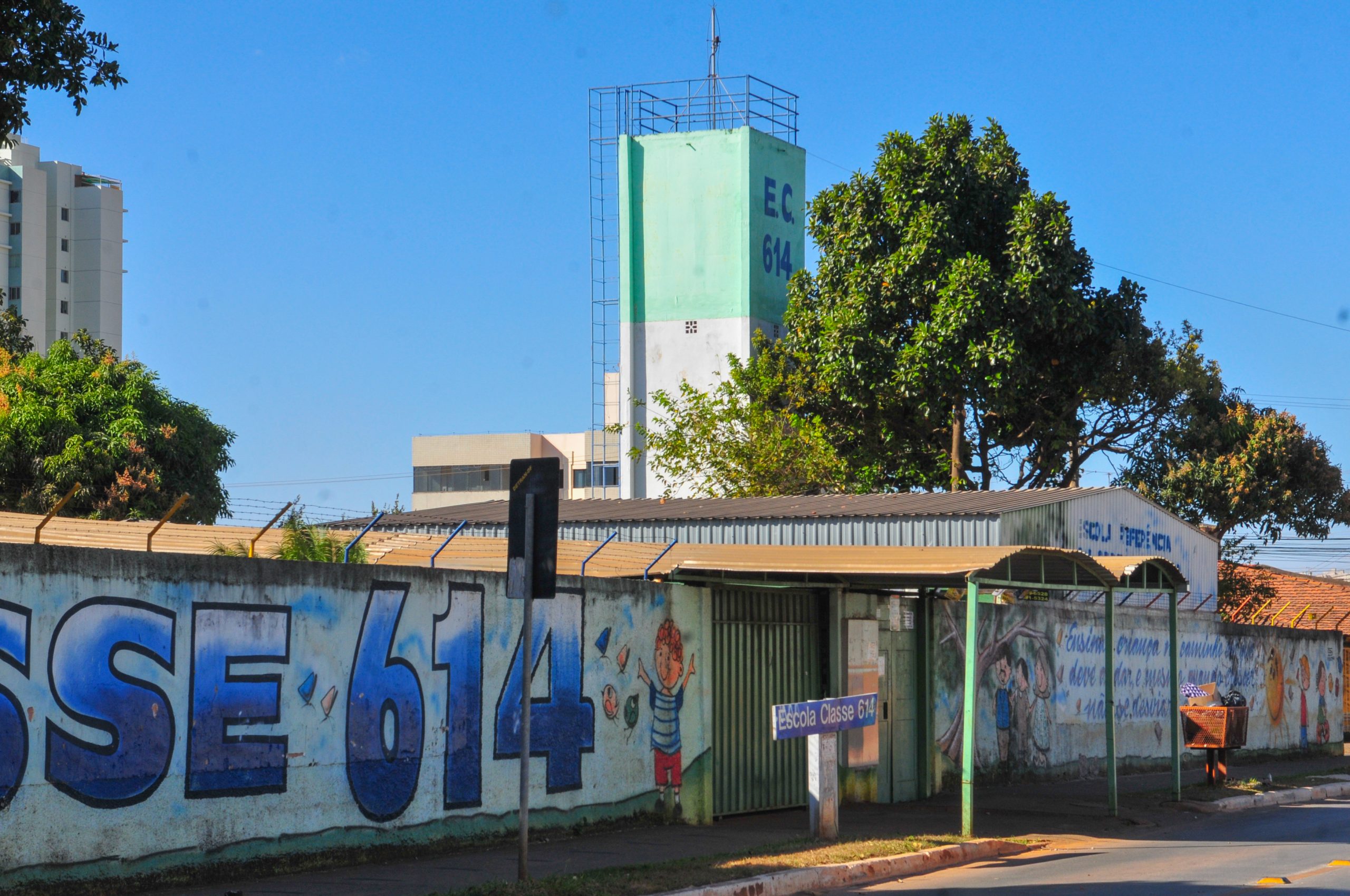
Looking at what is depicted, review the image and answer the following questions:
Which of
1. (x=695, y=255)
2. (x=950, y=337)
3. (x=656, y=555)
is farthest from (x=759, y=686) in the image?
(x=695, y=255)

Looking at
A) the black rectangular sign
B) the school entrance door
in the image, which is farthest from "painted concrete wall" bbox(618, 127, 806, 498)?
the black rectangular sign

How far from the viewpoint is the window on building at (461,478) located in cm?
10125

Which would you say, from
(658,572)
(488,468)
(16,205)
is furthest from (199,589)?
(16,205)

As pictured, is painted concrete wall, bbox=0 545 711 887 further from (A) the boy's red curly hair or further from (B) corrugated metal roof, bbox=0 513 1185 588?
(B) corrugated metal roof, bbox=0 513 1185 588

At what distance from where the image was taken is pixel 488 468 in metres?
102

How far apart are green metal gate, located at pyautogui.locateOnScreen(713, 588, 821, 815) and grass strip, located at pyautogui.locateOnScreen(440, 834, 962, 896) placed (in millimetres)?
2279

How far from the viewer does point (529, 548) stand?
10.5 metres

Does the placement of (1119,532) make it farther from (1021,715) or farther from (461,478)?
(461,478)

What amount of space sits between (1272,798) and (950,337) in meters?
15.9

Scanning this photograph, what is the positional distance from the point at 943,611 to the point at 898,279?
16.7m

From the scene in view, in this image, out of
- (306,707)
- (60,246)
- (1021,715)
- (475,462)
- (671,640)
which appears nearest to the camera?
(306,707)

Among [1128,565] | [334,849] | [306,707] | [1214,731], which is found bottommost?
[1214,731]

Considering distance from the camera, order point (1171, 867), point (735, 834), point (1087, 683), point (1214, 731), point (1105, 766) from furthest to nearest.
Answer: point (1105, 766)
point (1087, 683)
point (1214, 731)
point (735, 834)
point (1171, 867)

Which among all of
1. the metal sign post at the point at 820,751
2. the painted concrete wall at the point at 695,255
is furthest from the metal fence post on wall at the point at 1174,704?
the painted concrete wall at the point at 695,255
